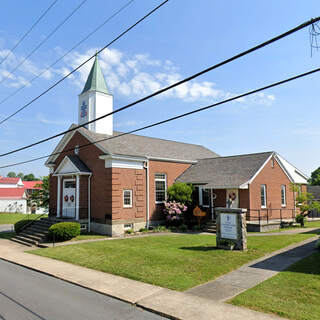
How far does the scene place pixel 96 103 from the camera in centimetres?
2327

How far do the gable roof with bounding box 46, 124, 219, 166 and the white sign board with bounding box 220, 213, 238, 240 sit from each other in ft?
30.0

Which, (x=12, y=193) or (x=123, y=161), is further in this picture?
(x=12, y=193)

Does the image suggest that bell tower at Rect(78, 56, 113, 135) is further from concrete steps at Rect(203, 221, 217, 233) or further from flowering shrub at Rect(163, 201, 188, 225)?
concrete steps at Rect(203, 221, 217, 233)

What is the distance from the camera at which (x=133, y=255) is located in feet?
41.3

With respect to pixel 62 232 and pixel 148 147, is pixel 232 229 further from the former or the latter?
pixel 148 147

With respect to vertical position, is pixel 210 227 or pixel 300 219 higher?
pixel 300 219

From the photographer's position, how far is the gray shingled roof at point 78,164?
2110 cm

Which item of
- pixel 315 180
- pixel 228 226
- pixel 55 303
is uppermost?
pixel 315 180

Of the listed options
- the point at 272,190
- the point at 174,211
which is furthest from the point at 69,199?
the point at 272,190

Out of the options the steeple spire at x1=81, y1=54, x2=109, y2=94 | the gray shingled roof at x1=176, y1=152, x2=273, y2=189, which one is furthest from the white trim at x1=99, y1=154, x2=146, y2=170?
the steeple spire at x1=81, y1=54, x2=109, y2=94

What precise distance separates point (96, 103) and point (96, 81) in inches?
80.7

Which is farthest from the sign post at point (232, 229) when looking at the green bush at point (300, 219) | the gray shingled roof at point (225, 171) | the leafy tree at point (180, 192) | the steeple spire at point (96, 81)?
the steeple spire at point (96, 81)

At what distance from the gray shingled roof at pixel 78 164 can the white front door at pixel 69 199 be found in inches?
60.5

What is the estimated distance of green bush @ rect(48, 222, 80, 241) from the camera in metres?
17.1
